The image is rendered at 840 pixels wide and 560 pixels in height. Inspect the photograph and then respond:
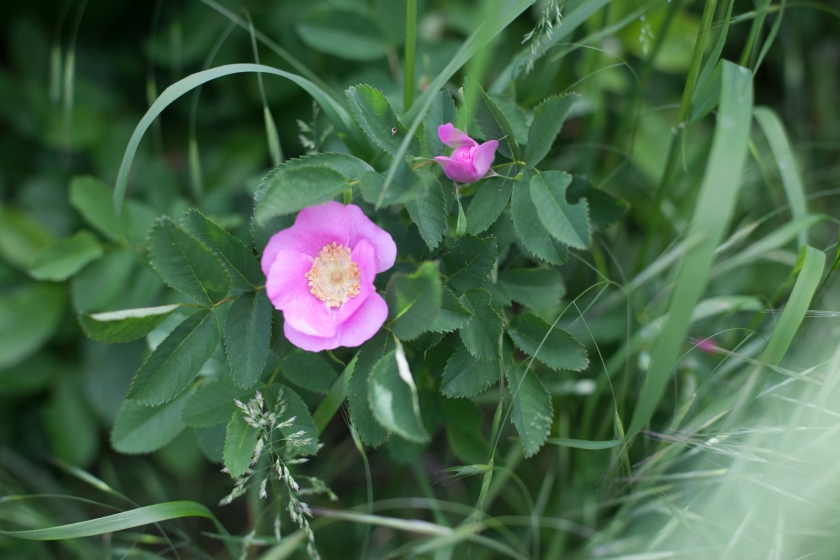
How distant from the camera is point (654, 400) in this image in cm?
86

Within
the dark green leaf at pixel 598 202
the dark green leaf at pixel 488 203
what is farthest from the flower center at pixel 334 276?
the dark green leaf at pixel 598 202

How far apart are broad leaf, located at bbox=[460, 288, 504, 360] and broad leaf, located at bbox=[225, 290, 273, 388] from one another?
320 millimetres

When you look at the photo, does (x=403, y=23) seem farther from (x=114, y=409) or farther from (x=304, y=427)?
(x=114, y=409)

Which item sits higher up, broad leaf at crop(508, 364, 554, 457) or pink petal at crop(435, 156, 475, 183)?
pink petal at crop(435, 156, 475, 183)

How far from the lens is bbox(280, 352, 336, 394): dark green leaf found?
3.25ft

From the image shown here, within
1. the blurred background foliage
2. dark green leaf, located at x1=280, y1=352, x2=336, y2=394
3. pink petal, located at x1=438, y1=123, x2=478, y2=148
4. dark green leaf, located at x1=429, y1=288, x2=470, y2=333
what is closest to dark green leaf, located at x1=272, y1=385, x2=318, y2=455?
dark green leaf, located at x1=280, y1=352, x2=336, y2=394

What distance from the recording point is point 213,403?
0.97 metres

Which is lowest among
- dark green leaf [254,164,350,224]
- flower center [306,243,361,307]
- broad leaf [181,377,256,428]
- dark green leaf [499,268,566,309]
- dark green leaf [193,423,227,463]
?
dark green leaf [193,423,227,463]

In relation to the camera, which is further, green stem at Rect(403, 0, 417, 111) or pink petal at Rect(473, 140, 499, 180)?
green stem at Rect(403, 0, 417, 111)

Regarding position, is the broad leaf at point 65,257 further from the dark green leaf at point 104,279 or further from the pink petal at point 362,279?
the pink petal at point 362,279

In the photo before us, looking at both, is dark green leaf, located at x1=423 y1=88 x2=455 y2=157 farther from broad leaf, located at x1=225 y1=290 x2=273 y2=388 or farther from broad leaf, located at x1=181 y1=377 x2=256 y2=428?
broad leaf, located at x1=181 y1=377 x2=256 y2=428

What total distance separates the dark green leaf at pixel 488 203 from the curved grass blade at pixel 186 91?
310 millimetres

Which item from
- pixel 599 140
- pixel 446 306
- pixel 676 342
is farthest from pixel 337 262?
pixel 599 140

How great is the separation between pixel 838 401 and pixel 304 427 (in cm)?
94
